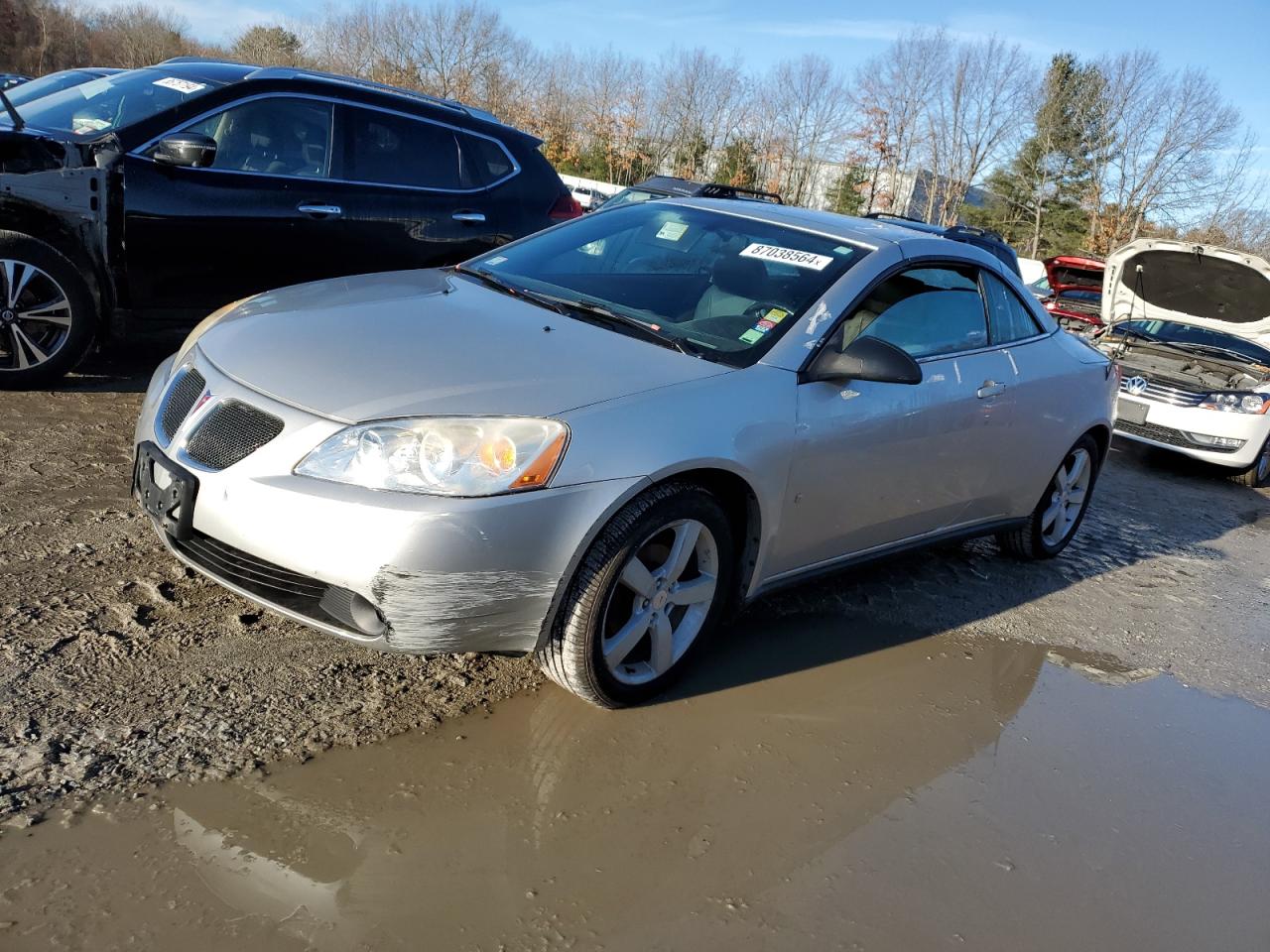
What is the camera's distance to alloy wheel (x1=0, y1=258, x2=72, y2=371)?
201 inches

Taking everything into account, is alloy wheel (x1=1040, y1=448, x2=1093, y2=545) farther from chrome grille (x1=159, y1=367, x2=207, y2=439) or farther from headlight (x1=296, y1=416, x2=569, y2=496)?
chrome grille (x1=159, y1=367, x2=207, y2=439)

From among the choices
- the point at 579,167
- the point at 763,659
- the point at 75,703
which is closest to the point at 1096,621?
the point at 763,659

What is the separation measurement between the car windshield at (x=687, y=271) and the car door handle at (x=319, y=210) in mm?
1850

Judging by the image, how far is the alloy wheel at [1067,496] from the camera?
211 inches

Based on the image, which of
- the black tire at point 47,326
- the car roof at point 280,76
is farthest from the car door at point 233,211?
the black tire at point 47,326

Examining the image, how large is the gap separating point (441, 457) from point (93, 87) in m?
4.54

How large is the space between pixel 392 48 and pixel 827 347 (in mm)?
44941

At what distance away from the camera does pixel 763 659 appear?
151 inches

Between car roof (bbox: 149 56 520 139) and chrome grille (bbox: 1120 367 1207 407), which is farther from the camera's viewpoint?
chrome grille (bbox: 1120 367 1207 407)

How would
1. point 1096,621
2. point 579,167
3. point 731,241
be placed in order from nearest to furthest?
point 731,241 → point 1096,621 → point 579,167

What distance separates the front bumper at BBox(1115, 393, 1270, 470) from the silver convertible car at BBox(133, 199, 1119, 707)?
5139 millimetres

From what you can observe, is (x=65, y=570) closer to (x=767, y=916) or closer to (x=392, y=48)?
(x=767, y=916)

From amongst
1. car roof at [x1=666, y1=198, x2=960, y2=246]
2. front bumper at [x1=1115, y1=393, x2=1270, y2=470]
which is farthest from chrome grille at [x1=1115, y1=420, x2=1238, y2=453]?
car roof at [x1=666, y1=198, x2=960, y2=246]

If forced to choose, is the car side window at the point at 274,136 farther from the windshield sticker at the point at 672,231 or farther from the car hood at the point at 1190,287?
the car hood at the point at 1190,287
